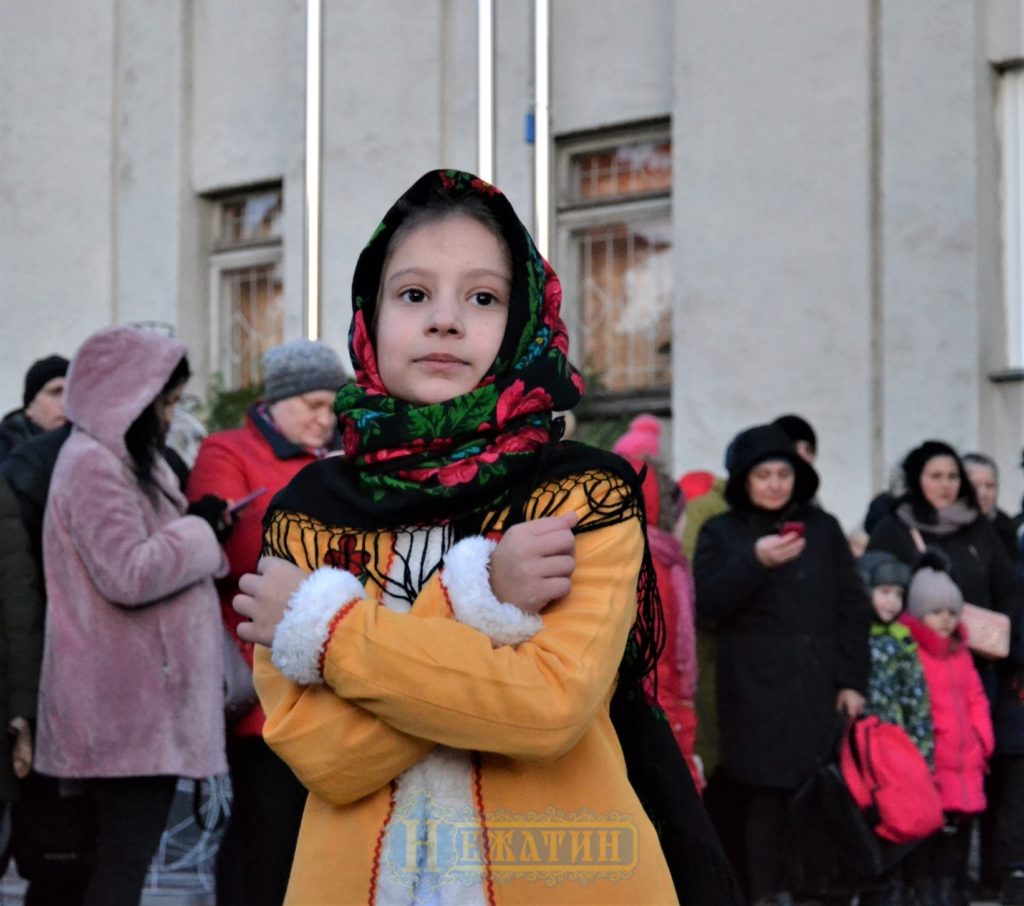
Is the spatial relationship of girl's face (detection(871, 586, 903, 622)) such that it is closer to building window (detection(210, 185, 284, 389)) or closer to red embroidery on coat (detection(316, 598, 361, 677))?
red embroidery on coat (detection(316, 598, 361, 677))

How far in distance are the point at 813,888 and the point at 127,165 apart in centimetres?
1012

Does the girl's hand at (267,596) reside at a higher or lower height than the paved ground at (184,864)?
higher

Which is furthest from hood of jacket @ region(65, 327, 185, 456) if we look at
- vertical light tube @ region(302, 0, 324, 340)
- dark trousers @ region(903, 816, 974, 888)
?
vertical light tube @ region(302, 0, 324, 340)

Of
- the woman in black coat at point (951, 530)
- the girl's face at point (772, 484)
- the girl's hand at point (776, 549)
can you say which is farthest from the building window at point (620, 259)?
the girl's hand at point (776, 549)

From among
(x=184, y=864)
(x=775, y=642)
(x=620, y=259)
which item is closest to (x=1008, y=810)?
(x=775, y=642)

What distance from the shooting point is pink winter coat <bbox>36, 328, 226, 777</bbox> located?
5.19 m

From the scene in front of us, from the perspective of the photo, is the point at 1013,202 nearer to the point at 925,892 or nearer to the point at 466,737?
the point at 925,892

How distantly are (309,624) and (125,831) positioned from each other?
3127 mm

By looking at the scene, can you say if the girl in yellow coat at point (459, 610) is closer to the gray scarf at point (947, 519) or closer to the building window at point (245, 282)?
the gray scarf at point (947, 519)

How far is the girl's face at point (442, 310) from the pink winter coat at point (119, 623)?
Answer: 9.22 feet

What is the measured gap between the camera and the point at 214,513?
5.41m

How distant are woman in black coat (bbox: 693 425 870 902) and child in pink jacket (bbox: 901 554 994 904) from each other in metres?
0.69

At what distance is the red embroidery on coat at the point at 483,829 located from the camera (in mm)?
2318

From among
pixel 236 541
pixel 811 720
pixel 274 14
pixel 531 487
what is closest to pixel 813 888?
pixel 811 720
